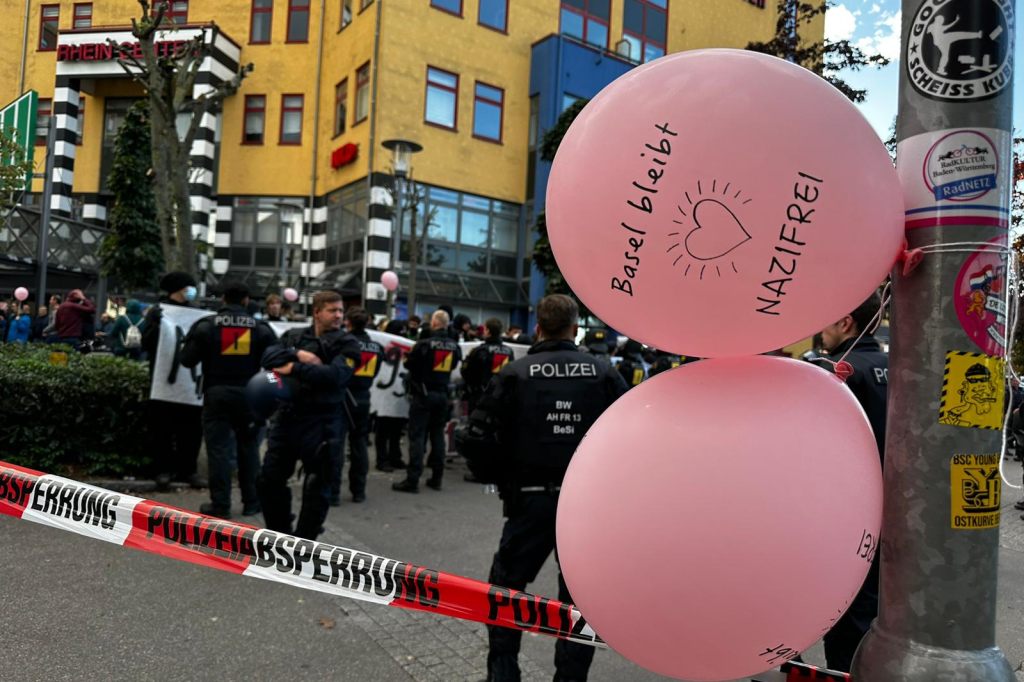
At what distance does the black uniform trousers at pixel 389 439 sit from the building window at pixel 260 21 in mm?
21917

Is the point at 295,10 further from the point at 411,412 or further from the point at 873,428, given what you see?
the point at 873,428

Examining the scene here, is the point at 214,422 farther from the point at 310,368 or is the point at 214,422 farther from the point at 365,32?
the point at 365,32

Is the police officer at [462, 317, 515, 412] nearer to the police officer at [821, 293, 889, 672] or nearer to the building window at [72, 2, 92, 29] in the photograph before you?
the police officer at [821, 293, 889, 672]

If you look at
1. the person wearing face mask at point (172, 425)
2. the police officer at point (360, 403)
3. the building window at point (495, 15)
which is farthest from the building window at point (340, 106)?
the police officer at point (360, 403)

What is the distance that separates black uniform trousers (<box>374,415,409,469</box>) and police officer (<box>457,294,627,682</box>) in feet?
19.7

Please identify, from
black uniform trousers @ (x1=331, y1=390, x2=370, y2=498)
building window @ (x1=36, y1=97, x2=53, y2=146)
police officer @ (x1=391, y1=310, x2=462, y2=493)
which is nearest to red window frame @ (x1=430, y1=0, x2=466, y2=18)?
building window @ (x1=36, y1=97, x2=53, y2=146)

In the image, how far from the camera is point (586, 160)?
1.72m

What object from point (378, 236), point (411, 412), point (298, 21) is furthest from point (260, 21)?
point (411, 412)

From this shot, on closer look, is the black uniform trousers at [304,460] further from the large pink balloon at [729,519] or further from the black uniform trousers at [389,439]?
the black uniform trousers at [389,439]

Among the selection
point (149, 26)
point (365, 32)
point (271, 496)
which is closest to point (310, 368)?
point (271, 496)

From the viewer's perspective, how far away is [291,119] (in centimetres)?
2622

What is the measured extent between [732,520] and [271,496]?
4204 millimetres

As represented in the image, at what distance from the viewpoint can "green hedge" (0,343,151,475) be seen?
22.2 feet

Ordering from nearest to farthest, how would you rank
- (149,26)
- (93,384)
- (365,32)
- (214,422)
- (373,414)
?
(214,422), (93,384), (373,414), (149,26), (365,32)
